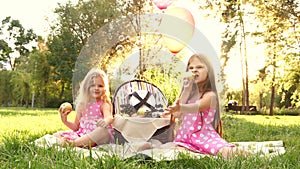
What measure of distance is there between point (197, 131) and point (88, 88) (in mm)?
889

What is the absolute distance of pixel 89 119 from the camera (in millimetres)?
3072

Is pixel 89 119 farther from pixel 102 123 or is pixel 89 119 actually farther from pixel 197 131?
pixel 197 131

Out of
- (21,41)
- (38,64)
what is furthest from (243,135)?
(21,41)

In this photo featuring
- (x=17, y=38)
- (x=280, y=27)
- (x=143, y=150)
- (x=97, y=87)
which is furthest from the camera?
(x=17, y=38)

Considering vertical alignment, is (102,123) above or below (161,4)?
below

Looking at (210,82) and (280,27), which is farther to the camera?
(280,27)

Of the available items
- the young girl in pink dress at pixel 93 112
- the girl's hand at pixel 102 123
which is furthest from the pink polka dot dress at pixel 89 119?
the girl's hand at pixel 102 123

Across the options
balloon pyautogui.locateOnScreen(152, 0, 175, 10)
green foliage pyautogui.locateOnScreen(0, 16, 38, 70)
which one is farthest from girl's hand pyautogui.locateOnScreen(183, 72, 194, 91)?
green foliage pyautogui.locateOnScreen(0, 16, 38, 70)

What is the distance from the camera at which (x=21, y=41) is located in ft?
92.6

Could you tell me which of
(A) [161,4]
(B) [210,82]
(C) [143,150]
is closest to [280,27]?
(A) [161,4]

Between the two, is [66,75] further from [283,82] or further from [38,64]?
[283,82]

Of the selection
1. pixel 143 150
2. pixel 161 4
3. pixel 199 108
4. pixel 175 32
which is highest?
pixel 161 4

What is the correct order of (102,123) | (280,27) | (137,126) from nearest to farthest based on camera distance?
(137,126), (102,123), (280,27)

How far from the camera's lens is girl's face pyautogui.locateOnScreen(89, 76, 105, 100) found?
2953 mm
